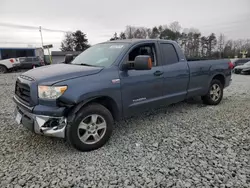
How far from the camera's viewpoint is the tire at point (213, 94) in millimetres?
5133

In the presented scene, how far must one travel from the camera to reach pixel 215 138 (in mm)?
3309

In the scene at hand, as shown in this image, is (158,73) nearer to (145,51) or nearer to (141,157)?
(145,51)

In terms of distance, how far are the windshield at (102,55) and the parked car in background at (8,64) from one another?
1648cm

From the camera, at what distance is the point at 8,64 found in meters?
17.2

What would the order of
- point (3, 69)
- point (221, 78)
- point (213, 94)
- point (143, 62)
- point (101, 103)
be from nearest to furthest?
point (143, 62), point (101, 103), point (213, 94), point (221, 78), point (3, 69)

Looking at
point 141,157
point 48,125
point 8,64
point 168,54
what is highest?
point 8,64

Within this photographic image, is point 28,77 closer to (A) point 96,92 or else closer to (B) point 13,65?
(A) point 96,92

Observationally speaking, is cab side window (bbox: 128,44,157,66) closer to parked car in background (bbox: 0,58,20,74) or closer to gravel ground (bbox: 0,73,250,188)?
gravel ground (bbox: 0,73,250,188)

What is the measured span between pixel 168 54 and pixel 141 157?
92.1 inches

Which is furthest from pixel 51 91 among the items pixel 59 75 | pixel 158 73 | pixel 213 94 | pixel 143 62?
pixel 213 94

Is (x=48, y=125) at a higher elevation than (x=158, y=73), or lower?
lower

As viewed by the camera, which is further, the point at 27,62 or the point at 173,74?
the point at 27,62

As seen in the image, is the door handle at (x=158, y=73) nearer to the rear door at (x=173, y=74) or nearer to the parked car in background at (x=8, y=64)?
the rear door at (x=173, y=74)

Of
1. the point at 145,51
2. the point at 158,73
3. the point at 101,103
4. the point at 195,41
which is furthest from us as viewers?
the point at 195,41
